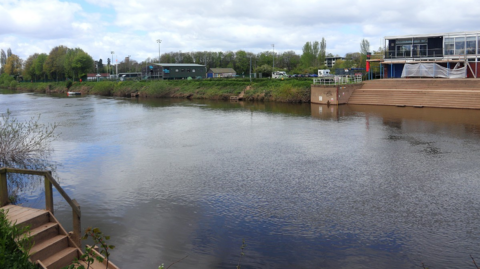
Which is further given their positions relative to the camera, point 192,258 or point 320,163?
point 320,163

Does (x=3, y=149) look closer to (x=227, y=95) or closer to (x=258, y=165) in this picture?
(x=258, y=165)

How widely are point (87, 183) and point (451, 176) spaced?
15104mm

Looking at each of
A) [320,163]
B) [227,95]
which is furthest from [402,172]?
[227,95]

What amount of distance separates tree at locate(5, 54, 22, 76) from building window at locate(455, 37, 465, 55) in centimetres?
14671

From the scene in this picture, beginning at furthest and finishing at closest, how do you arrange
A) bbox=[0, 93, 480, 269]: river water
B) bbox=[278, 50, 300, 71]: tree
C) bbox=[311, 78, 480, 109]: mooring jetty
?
bbox=[278, 50, 300, 71]: tree
bbox=[311, 78, 480, 109]: mooring jetty
bbox=[0, 93, 480, 269]: river water

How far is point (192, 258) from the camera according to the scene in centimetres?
1041

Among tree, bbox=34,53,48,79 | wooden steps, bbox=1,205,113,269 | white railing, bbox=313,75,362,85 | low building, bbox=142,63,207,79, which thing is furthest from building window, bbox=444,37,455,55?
tree, bbox=34,53,48,79

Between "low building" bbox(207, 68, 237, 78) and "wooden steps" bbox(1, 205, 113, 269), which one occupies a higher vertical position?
"low building" bbox(207, 68, 237, 78)

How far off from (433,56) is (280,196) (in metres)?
42.8

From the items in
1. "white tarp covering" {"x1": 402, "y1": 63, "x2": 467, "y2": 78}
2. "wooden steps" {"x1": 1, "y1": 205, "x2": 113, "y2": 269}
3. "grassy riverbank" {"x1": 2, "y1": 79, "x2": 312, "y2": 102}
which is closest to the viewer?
"wooden steps" {"x1": 1, "y1": 205, "x2": 113, "y2": 269}

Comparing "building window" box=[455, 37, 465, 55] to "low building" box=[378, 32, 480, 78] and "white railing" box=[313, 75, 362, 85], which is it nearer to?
"low building" box=[378, 32, 480, 78]

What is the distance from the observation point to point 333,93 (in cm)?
4831

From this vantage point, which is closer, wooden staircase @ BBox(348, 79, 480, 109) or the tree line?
wooden staircase @ BBox(348, 79, 480, 109)

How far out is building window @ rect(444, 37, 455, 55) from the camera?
48.3 meters
